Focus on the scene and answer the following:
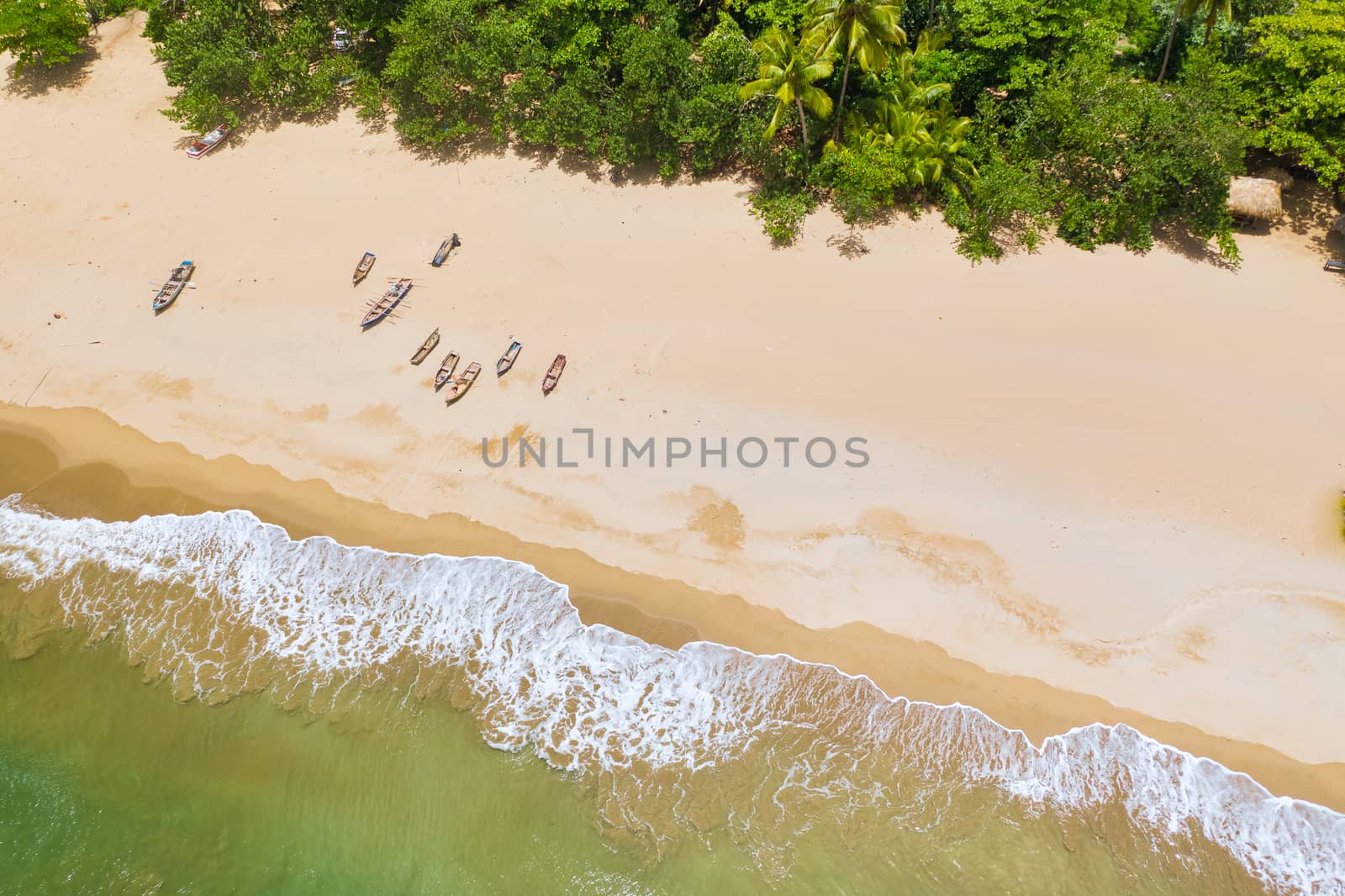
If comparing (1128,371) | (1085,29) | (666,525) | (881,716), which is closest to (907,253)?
(1128,371)

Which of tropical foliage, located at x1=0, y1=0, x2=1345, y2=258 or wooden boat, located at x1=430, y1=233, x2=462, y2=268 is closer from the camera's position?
tropical foliage, located at x1=0, y1=0, x2=1345, y2=258

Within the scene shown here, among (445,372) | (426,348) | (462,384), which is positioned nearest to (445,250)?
(426,348)

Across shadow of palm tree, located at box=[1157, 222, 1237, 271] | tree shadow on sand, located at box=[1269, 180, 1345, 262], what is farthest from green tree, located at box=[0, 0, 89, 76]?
tree shadow on sand, located at box=[1269, 180, 1345, 262]

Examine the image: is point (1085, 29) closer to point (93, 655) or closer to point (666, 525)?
Result: point (666, 525)

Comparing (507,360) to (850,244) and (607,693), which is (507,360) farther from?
(850,244)

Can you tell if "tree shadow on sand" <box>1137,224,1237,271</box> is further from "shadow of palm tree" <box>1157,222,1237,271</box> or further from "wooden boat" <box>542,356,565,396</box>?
"wooden boat" <box>542,356,565,396</box>
